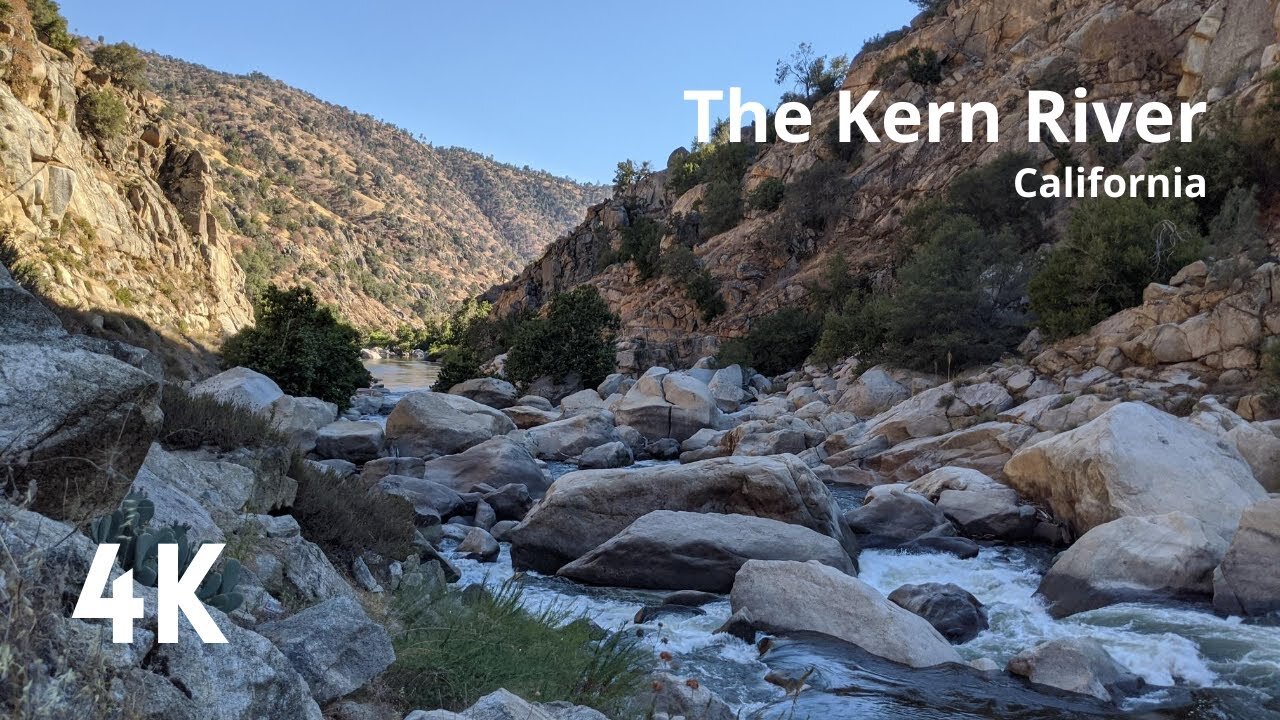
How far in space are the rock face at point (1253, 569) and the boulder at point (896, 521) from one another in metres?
3.53

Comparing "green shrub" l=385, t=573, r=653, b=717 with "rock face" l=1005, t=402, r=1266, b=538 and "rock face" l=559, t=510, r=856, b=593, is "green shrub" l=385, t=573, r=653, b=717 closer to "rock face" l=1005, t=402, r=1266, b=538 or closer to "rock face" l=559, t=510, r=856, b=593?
"rock face" l=559, t=510, r=856, b=593

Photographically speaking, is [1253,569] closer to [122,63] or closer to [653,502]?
[653,502]

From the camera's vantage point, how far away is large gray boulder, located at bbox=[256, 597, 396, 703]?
352 centimetres

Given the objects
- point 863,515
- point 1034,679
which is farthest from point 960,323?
point 1034,679

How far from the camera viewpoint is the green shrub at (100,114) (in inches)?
1319

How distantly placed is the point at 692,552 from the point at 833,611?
2.08 m

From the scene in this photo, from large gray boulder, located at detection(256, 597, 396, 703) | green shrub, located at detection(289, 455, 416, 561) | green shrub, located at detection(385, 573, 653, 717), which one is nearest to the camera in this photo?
large gray boulder, located at detection(256, 597, 396, 703)

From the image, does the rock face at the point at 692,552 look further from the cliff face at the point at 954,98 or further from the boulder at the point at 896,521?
the cliff face at the point at 954,98

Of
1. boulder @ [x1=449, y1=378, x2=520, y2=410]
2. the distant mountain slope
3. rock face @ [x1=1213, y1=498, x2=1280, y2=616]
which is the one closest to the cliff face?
boulder @ [x1=449, y1=378, x2=520, y2=410]

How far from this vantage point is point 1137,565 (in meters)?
9.08

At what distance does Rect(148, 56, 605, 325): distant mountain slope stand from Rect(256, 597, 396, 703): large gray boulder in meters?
69.3

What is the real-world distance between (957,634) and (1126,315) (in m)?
14.3

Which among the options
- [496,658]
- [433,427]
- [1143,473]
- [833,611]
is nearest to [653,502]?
[833,611]

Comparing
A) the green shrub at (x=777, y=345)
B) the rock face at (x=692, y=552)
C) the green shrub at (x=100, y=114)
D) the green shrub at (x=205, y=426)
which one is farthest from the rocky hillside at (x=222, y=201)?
the green shrub at (x=777, y=345)
